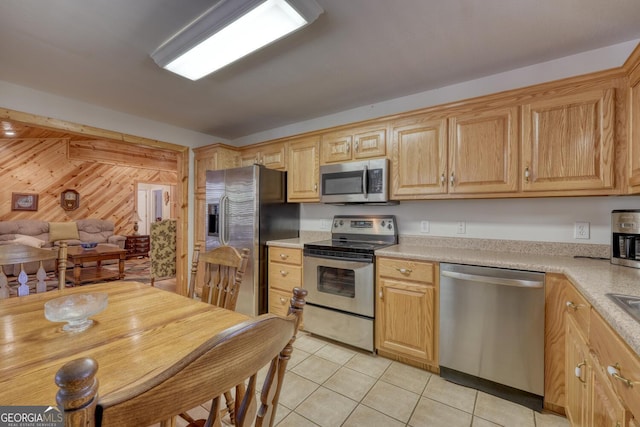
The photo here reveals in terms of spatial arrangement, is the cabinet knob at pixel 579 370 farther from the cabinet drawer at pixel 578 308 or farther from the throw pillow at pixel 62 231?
the throw pillow at pixel 62 231

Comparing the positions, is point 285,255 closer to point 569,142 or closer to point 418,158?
point 418,158

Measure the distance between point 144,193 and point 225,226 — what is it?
22.9 ft

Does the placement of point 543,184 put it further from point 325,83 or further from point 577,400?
point 325,83

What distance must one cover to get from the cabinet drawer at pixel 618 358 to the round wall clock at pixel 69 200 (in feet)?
29.6

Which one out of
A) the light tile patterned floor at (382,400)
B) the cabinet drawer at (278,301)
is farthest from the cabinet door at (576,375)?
the cabinet drawer at (278,301)

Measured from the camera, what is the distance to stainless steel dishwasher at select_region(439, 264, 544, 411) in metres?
1.72

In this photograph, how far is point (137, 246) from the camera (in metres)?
7.30

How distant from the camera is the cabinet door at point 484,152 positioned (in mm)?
2043

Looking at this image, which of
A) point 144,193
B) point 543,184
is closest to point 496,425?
point 543,184

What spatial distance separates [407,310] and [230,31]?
2258 mm

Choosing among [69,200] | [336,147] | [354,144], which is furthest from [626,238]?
[69,200]

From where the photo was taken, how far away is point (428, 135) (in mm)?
2377

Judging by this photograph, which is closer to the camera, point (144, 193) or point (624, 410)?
point (624, 410)

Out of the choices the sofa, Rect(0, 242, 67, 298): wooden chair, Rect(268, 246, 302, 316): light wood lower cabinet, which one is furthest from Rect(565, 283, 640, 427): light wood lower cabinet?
the sofa
